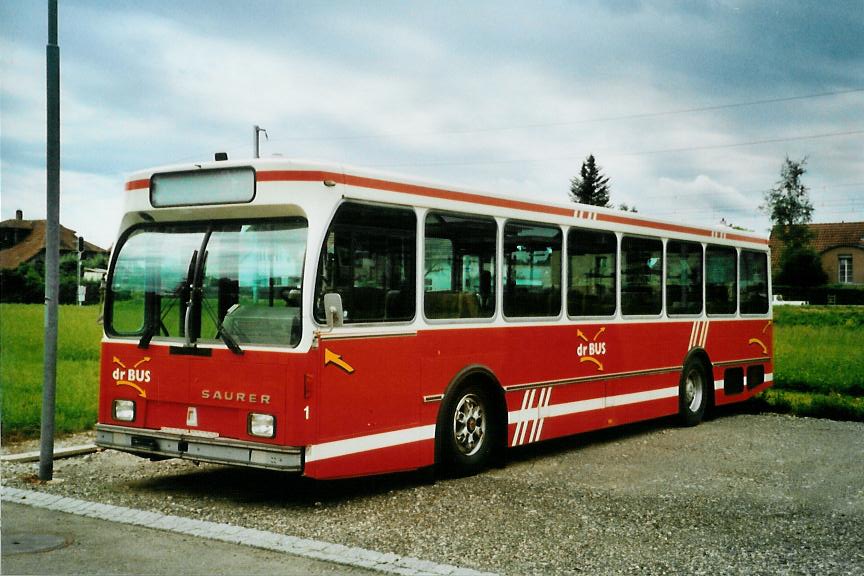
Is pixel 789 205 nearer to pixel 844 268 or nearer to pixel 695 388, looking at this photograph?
pixel 844 268

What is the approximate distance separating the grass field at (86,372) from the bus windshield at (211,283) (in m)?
1.36

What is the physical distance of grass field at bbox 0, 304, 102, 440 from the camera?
40.4 feet

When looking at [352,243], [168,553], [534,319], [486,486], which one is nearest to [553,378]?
[534,319]

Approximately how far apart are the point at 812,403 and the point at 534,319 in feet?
23.1

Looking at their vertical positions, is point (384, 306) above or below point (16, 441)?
above

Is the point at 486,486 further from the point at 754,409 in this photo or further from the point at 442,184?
the point at 754,409

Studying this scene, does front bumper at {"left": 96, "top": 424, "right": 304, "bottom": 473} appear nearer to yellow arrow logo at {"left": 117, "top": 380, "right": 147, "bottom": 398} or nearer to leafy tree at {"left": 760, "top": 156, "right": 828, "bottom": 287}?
yellow arrow logo at {"left": 117, "top": 380, "right": 147, "bottom": 398}

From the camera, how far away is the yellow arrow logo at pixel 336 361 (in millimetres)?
7750

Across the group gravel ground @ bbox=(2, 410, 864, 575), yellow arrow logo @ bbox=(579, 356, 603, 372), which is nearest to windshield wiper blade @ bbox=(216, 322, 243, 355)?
gravel ground @ bbox=(2, 410, 864, 575)

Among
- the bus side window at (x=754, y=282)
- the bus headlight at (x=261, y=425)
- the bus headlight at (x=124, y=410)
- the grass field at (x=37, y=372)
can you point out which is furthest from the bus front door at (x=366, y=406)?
the bus side window at (x=754, y=282)

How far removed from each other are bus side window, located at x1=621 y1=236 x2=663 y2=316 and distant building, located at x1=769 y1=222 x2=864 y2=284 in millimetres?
76861

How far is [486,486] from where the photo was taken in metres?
9.04

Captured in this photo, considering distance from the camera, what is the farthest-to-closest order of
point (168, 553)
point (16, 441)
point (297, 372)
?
point (16, 441) → point (297, 372) → point (168, 553)

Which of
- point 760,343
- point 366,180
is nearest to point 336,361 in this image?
point 366,180
